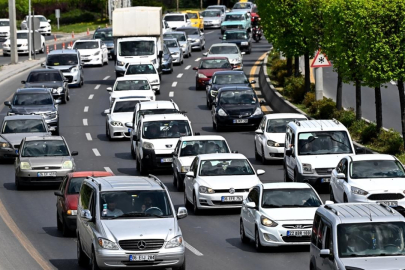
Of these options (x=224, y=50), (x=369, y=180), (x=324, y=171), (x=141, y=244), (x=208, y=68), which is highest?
(x=224, y=50)

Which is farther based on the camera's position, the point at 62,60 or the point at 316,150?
the point at 62,60

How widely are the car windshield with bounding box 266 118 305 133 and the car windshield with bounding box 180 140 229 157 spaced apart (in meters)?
3.76

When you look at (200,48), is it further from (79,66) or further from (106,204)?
(106,204)

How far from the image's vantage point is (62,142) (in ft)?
99.8

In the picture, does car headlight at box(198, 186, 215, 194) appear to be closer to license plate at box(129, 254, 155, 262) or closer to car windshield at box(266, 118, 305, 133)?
license plate at box(129, 254, 155, 262)

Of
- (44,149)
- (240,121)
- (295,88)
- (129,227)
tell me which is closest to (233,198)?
(129,227)

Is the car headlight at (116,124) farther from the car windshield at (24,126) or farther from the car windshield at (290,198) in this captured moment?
the car windshield at (290,198)

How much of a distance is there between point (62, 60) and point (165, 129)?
880 inches

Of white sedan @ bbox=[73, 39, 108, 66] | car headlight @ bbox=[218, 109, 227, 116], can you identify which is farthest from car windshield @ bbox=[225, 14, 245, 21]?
car headlight @ bbox=[218, 109, 227, 116]

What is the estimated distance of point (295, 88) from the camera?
150 ft

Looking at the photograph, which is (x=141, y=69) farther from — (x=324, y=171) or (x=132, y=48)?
(x=324, y=171)

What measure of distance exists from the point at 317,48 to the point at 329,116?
4.23 m

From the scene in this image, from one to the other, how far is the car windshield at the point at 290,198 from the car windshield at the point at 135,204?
3.18 m

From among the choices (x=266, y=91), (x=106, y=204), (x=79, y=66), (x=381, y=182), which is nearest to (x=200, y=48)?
(x=79, y=66)
